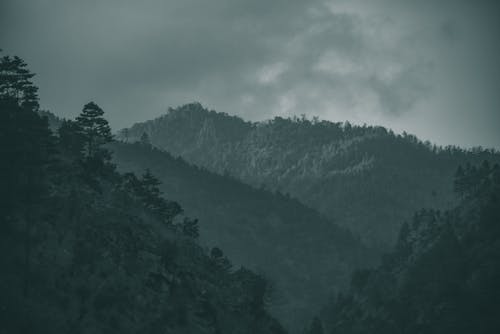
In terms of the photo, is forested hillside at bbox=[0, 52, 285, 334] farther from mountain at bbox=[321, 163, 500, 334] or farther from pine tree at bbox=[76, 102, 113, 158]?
mountain at bbox=[321, 163, 500, 334]

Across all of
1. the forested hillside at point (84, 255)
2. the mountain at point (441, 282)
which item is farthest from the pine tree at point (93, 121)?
the mountain at point (441, 282)

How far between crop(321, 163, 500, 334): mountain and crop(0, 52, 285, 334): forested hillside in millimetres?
45657

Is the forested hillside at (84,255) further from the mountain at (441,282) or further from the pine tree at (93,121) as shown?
the mountain at (441,282)

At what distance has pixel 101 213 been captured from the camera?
10512cm

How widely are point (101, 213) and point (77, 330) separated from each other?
76.3ft

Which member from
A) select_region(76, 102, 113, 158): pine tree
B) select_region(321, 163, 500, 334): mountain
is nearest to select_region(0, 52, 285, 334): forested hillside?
select_region(76, 102, 113, 158): pine tree

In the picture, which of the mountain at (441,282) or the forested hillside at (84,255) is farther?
the mountain at (441,282)

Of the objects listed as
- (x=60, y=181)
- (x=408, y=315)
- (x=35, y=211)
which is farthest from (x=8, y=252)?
(x=408, y=315)

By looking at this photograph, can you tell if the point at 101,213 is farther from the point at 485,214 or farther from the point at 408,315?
the point at 485,214

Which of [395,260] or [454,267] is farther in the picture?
[395,260]

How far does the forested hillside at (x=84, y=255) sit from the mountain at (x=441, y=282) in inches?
1798

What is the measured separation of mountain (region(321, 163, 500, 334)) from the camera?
153125 millimetres

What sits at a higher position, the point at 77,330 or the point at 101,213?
the point at 101,213

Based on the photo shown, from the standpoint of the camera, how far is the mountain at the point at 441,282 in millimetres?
153125
